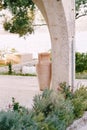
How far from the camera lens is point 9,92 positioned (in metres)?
12.8

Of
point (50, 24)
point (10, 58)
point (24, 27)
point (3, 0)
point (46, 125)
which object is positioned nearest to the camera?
point (46, 125)

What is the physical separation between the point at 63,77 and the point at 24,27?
5.09m

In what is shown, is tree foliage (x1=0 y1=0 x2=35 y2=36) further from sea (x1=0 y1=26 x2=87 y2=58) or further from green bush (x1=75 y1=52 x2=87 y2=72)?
sea (x1=0 y1=26 x2=87 y2=58)

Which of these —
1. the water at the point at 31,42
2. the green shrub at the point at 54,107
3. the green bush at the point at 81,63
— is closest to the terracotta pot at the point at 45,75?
the green shrub at the point at 54,107

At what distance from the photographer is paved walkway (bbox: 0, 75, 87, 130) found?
10.8 m

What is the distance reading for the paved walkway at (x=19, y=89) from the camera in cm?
1083

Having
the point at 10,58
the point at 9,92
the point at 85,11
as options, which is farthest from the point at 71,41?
the point at 10,58

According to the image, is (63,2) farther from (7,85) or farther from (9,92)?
(7,85)

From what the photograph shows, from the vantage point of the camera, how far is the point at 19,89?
1336cm

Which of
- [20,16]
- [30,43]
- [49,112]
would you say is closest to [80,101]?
[49,112]

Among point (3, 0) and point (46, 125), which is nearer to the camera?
Answer: point (46, 125)

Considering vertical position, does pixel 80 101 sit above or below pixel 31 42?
below

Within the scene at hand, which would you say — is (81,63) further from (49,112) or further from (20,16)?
(49,112)

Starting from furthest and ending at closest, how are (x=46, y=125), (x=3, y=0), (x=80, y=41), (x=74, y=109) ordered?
(x=80, y=41), (x=3, y=0), (x=74, y=109), (x=46, y=125)
